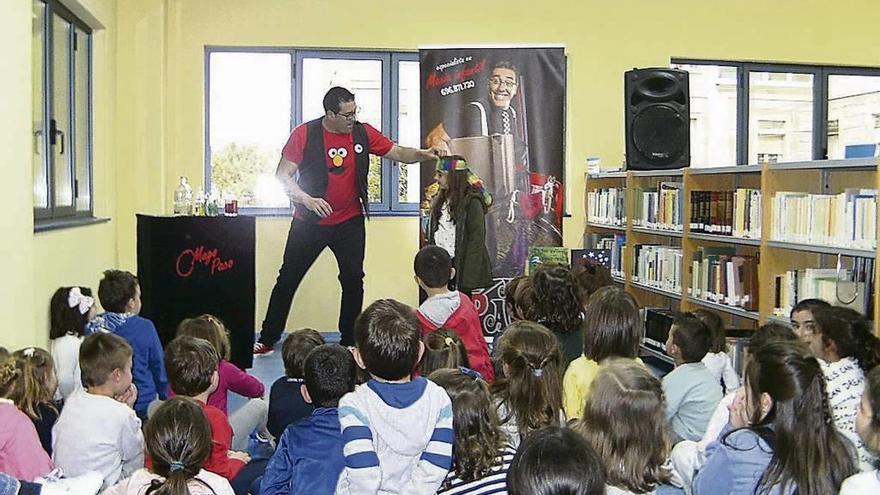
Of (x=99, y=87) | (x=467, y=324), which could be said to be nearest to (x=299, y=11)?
(x=99, y=87)

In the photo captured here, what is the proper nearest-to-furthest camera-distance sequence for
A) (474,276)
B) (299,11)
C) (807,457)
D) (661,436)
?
1. (807,457)
2. (661,436)
3. (474,276)
4. (299,11)

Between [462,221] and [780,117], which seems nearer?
[462,221]

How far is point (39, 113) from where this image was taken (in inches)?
196

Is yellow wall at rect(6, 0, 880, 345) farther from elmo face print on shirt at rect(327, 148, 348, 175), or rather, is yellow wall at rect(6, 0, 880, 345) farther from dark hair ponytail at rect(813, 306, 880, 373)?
dark hair ponytail at rect(813, 306, 880, 373)

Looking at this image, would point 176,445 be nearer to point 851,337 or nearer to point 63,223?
point 851,337

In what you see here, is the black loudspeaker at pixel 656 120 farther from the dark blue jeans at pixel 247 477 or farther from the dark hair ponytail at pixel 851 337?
the dark blue jeans at pixel 247 477

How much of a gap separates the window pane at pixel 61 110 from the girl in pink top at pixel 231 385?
2.03 metres

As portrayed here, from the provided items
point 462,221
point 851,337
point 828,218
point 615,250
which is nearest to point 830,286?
point 828,218

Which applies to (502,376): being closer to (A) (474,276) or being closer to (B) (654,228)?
(A) (474,276)

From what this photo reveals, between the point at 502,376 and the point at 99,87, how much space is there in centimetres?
452

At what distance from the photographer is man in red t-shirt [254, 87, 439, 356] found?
613cm

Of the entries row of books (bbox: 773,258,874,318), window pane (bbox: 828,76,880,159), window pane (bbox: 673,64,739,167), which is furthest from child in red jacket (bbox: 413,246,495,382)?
window pane (bbox: 828,76,880,159)

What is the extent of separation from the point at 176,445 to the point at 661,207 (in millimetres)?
4666

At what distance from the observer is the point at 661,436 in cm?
225
